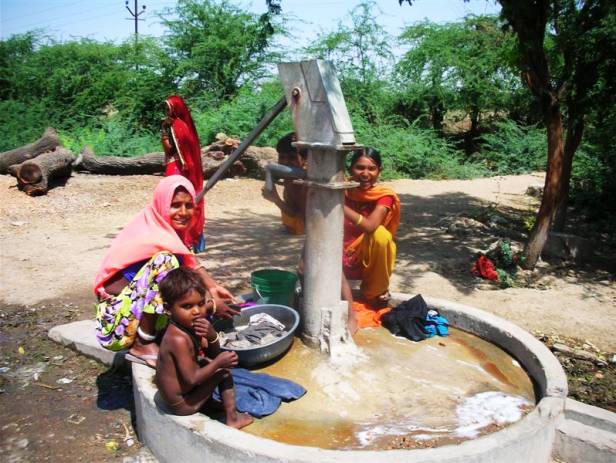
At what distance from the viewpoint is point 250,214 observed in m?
7.95

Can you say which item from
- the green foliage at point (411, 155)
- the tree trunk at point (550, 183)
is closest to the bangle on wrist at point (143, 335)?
the tree trunk at point (550, 183)

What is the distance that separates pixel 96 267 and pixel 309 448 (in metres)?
3.78

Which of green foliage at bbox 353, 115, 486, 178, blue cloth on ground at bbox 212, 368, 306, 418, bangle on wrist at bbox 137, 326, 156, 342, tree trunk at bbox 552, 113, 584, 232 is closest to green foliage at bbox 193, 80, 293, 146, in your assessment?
green foliage at bbox 353, 115, 486, 178

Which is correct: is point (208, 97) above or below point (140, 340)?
above

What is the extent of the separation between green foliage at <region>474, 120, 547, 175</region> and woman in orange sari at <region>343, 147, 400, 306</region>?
10.7m

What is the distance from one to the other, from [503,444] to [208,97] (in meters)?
13.3

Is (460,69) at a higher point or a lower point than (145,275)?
higher

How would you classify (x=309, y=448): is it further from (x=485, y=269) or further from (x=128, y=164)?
(x=128, y=164)

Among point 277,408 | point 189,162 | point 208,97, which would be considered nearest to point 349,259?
point 277,408

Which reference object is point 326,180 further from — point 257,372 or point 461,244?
point 461,244

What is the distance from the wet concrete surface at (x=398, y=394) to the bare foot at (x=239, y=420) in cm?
4

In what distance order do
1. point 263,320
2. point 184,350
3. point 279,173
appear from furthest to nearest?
1. point 263,320
2. point 279,173
3. point 184,350

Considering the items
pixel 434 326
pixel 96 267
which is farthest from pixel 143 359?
pixel 96 267

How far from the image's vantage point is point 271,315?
10.5 feet
